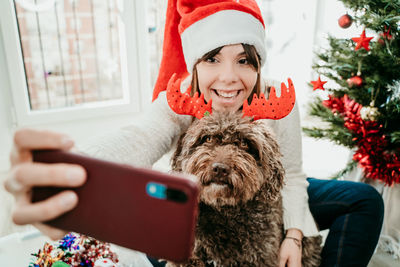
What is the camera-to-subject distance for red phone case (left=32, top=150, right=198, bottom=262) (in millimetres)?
424

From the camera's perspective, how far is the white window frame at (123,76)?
1.95 meters

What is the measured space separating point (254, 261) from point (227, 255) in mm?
88

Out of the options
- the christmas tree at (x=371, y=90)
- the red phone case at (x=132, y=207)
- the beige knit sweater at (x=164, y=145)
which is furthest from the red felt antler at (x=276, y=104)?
the christmas tree at (x=371, y=90)

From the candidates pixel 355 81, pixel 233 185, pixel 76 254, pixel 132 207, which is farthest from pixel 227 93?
pixel 355 81

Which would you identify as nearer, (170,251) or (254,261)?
(170,251)

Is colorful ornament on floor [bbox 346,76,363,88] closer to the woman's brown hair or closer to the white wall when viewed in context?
the woman's brown hair

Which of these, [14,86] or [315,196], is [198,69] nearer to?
[315,196]

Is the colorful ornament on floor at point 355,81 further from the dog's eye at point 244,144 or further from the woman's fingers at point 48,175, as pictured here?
the woman's fingers at point 48,175

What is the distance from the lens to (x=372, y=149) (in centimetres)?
161

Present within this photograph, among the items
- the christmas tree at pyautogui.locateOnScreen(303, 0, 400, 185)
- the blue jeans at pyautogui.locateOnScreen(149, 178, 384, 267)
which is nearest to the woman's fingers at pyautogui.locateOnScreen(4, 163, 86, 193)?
the blue jeans at pyautogui.locateOnScreen(149, 178, 384, 267)

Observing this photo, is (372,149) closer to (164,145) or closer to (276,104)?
(276,104)

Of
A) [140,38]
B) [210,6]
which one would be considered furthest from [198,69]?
[140,38]

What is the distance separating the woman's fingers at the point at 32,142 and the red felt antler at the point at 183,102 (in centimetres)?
33

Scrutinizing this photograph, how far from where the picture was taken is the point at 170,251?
0.45 m
